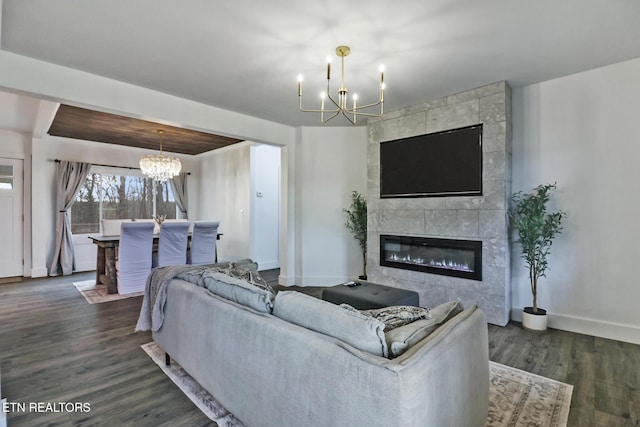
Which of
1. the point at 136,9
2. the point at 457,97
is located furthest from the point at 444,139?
the point at 136,9

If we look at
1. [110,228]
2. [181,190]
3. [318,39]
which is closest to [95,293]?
[110,228]

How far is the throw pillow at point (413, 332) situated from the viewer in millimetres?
1255

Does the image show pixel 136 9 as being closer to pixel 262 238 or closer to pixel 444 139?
pixel 444 139

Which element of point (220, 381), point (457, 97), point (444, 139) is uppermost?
point (457, 97)

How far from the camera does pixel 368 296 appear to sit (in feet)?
9.81

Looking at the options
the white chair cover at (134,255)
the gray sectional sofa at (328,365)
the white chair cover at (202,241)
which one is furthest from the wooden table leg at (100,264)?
the gray sectional sofa at (328,365)

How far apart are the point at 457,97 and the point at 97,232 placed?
24.0 feet

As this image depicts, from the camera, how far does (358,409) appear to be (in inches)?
44.9

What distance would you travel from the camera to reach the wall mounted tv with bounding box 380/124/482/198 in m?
3.65

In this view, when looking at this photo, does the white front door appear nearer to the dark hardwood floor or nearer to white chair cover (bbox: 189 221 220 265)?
the dark hardwood floor

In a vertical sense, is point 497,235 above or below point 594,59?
below

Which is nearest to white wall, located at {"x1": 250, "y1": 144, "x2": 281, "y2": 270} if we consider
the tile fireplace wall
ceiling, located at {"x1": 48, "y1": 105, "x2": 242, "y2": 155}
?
ceiling, located at {"x1": 48, "y1": 105, "x2": 242, "y2": 155}

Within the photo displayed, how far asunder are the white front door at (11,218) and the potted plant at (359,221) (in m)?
6.11

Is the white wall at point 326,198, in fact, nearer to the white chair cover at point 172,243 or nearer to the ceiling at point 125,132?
the white chair cover at point 172,243
